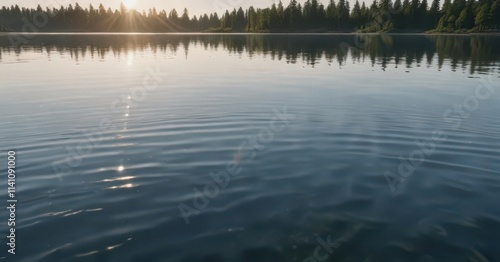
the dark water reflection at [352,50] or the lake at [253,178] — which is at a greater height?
the dark water reflection at [352,50]

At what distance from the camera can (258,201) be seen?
8.45 m

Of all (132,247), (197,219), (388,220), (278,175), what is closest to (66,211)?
(132,247)

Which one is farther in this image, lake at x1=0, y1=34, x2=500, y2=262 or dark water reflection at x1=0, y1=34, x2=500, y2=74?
dark water reflection at x1=0, y1=34, x2=500, y2=74

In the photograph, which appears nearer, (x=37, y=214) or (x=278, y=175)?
(x=37, y=214)

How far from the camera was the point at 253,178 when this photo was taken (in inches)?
386

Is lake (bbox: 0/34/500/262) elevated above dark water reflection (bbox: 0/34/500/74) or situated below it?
below

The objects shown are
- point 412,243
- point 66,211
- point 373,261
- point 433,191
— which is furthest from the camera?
point 433,191

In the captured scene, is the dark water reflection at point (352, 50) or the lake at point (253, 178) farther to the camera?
the dark water reflection at point (352, 50)

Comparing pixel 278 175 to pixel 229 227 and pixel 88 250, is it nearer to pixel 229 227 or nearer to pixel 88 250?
pixel 229 227

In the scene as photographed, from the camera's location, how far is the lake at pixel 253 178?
6.72 meters

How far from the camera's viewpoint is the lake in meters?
6.72

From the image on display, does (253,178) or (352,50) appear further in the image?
(352,50)

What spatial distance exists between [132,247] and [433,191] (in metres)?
7.47

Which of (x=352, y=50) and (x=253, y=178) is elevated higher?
(x=352, y=50)
